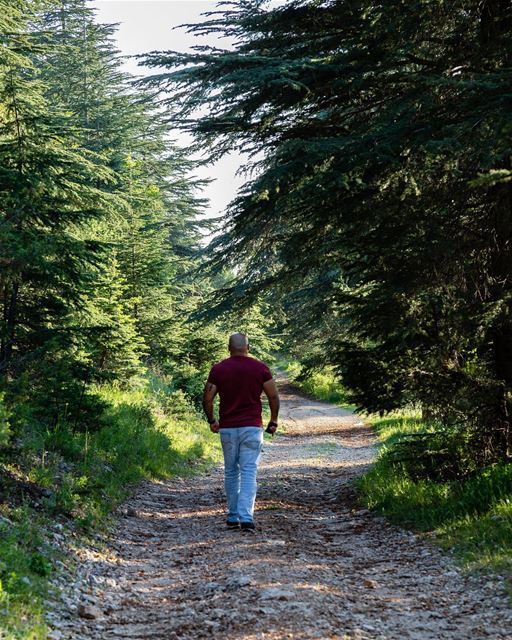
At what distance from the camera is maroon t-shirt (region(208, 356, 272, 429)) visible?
817 cm

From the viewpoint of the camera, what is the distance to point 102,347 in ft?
50.8

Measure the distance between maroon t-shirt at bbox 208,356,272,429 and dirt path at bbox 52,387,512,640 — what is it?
1.38 metres

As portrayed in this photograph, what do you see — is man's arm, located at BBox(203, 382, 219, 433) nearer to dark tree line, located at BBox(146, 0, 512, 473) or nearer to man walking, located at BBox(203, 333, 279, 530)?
man walking, located at BBox(203, 333, 279, 530)

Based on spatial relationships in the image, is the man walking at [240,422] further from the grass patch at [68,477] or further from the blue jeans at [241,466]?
the grass patch at [68,477]

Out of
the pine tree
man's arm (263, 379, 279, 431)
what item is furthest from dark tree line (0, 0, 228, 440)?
man's arm (263, 379, 279, 431)

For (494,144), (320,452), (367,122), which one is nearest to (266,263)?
(367,122)

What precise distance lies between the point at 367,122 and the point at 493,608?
631 cm

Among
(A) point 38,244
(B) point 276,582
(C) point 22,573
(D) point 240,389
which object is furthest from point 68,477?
(B) point 276,582

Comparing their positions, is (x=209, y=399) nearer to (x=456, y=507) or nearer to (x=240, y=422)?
(x=240, y=422)

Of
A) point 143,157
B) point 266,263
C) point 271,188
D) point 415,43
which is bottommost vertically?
point 266,263

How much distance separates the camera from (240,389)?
324 inches

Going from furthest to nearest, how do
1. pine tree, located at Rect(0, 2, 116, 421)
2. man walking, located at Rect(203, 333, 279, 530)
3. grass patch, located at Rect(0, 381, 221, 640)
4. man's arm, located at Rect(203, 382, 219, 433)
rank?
1. pine tree, located at Rect(0, 2, 116, 421)
2. man's arm, located at Rect(203, 382, 219, 433)
3. man walking, located at Rect(203, 333, 279, 530)
4. grass patch, located at Rect(0, 381, 221, 640)

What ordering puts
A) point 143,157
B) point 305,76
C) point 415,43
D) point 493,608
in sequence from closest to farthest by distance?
point 493,608 → point 415,43 → point 305,76 → point 143,157

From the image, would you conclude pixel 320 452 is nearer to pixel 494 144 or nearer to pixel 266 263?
pixel 266 263
